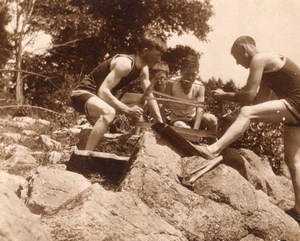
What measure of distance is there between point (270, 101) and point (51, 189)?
2.57 m

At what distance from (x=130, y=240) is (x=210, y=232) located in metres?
1.13

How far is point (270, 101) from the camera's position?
18.6 feet

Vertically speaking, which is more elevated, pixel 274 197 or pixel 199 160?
pixel 199 160

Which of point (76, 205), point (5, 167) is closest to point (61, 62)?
point (5, 167)

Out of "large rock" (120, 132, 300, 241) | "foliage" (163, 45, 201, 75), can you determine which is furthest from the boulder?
"foliage" (163, 45, 201, 75)

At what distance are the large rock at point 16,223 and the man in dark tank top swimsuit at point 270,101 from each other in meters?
2.62

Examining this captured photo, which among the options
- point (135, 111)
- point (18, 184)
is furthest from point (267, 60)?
point (18, 184)

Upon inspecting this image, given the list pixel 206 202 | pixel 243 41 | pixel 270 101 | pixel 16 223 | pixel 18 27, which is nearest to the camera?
pixel 16 223

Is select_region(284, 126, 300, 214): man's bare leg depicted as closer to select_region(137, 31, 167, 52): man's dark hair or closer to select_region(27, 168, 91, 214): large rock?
select_region(137, 31, 167, 52): man's dark hair

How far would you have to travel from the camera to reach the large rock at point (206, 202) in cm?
462

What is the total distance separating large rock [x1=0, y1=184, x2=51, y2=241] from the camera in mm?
2750

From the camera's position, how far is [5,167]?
6.29 metres

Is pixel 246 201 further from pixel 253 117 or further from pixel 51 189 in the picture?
pixel 51 189

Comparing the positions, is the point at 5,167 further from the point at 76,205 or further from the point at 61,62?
the point at 61,62
